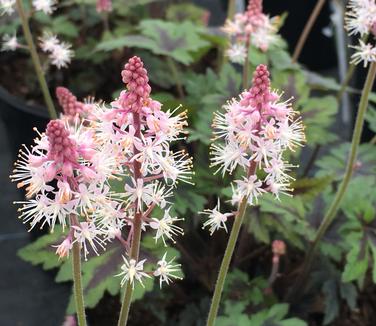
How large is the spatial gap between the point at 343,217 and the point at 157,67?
0.92 metres

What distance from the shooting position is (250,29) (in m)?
1.78

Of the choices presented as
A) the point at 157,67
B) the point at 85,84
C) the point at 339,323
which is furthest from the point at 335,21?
the point at 339,323

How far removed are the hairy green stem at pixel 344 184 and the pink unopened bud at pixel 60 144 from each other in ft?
2.61

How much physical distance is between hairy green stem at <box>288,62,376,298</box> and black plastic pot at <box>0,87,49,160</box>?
97 centimetres

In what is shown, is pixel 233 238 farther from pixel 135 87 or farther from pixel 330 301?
pixel 330 301

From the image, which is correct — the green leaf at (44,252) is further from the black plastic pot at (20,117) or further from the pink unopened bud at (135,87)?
the pink unopened bud at (135,87)

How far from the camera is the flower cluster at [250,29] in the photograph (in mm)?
1774

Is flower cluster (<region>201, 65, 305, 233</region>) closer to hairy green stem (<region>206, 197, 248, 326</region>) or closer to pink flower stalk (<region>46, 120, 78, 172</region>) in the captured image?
hairy green stem (<region>206, 197, 248, 326</region>)

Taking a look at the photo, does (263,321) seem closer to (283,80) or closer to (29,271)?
(283,80)

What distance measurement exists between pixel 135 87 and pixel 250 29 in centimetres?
92

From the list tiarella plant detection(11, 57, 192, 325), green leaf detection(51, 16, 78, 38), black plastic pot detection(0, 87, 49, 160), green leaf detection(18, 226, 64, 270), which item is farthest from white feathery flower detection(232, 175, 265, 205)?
green leaf detection(51, 16, 78, 38)

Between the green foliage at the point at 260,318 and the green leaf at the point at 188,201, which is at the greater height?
the green leaf at the point at 188,201

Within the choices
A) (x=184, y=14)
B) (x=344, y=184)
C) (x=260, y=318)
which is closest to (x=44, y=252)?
(x=260, y=318)

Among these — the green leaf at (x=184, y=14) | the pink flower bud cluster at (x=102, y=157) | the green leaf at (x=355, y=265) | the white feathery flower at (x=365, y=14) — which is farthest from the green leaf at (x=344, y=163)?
the pink flower bud cluster at (x=102, y=157)
